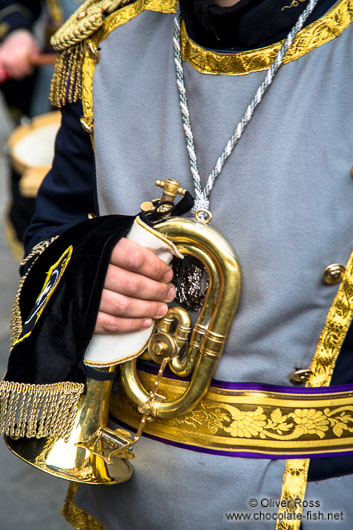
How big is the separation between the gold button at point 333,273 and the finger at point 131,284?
9.8 inches

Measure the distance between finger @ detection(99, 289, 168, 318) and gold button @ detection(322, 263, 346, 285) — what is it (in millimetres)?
268

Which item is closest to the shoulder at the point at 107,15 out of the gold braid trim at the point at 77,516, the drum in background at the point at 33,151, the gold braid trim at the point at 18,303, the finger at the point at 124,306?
the gold braid trim at the point at 18,303

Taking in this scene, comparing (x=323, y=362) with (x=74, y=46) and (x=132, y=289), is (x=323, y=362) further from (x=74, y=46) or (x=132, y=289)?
(x=74, y=46)

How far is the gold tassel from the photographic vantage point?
1111 mm

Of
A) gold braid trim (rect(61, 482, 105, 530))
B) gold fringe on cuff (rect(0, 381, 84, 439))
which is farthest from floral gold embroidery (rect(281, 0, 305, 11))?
gold braid trim (rect(61, 482, 105, 530))

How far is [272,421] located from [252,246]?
27cm

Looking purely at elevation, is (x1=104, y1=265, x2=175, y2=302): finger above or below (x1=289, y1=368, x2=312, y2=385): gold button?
above

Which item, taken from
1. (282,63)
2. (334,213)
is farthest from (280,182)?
(282,63)

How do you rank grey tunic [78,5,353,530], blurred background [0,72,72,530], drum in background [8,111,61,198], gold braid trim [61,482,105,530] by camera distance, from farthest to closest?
drum in background [8,111,61,198]
blurred background [0,72,72,530]
gold braid trim [61,482,105,530]
grey tunic [78,5,353,530]

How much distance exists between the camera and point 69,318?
94 centimetres

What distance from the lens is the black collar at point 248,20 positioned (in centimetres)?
92

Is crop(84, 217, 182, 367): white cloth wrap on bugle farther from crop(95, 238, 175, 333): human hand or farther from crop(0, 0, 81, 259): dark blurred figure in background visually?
crop(0, 0, 81, 259): dark blurred figure in background

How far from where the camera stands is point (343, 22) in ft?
2.95

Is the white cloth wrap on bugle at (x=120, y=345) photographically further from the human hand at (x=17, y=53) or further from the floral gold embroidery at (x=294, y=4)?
the human hand at (x=17, y=53)
